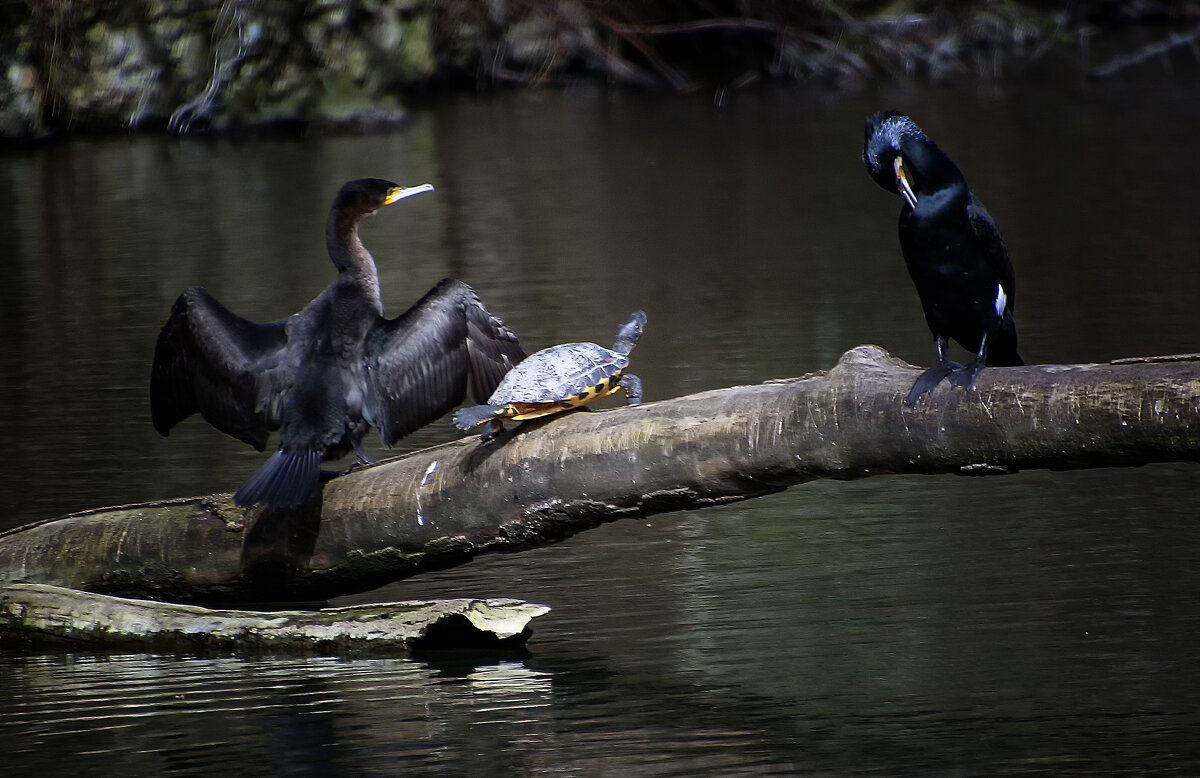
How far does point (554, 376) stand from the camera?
378 centimetres

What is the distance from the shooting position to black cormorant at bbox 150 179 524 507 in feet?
13.3

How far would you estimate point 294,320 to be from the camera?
4234 mm

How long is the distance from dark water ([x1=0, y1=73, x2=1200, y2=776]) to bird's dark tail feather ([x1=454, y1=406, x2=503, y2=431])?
19.8 inches

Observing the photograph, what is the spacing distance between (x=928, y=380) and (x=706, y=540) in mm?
1377

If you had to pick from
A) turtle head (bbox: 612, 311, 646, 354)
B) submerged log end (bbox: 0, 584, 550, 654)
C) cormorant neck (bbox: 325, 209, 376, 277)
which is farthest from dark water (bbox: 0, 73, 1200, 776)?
cormorant neck (bbox: 325, 209, 376, 277)

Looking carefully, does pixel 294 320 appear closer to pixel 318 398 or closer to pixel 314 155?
pixel 318 398

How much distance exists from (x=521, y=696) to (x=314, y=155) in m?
13.5

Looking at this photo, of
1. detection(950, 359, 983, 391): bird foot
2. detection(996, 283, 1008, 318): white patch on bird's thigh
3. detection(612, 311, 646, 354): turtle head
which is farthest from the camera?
detection(612, 311, 646, 354): turtle head

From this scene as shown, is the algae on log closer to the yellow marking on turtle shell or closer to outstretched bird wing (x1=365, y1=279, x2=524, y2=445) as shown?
the yellow marking on turtle shell

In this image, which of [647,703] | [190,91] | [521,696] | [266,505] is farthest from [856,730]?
[190,91]

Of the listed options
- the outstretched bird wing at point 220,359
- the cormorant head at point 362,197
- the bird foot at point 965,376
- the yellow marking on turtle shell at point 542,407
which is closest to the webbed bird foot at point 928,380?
the bird foot at point 965,376

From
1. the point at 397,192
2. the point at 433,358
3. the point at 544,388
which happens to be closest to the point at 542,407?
the point at 544,388

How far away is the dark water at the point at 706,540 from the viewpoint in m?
3.08

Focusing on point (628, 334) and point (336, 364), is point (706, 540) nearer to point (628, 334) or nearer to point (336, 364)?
point (628, 334)
